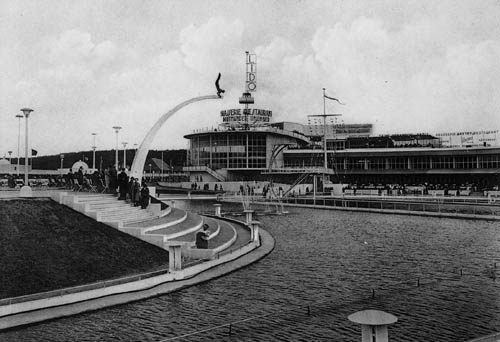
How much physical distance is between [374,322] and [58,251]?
11714 millimetres

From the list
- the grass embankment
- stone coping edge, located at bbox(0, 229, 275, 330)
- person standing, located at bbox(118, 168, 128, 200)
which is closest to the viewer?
stone coping edge, located at bbox(0, 229, 275, 330)

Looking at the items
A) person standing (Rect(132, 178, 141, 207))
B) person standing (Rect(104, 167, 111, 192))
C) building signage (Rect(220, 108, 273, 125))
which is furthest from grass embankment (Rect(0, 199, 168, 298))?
building signage (Rect(220, 108, 273, 125))

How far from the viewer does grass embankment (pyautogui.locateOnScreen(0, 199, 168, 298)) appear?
44.7 ft

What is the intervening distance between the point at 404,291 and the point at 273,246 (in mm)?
8580

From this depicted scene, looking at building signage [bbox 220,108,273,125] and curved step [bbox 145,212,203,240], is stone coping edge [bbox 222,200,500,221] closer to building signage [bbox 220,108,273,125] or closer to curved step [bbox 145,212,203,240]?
curved step [bbox 145,212,203,240]

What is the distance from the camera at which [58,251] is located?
1572 cm

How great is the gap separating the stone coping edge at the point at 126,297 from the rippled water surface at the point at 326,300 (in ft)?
0.72

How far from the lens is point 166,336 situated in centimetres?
1016

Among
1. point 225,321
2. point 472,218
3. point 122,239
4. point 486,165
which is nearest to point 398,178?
point 486,165

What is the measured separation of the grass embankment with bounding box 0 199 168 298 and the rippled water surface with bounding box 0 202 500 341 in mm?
2573

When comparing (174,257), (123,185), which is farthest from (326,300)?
(123,185)

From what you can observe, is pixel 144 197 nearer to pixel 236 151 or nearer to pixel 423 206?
pixel 423 206

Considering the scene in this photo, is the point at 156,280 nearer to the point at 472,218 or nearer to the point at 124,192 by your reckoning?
the point at 124,192

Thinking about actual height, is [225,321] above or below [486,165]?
below
